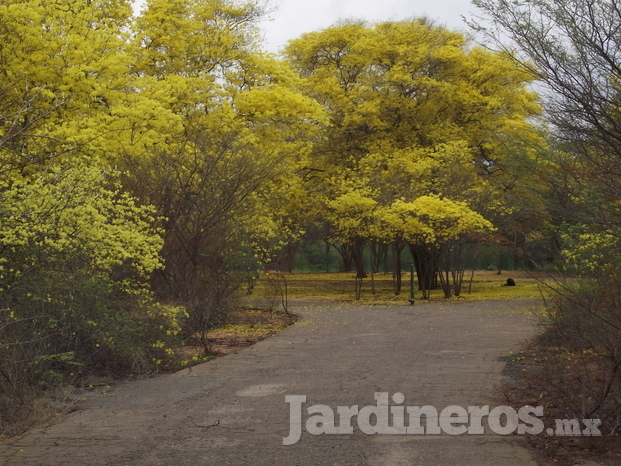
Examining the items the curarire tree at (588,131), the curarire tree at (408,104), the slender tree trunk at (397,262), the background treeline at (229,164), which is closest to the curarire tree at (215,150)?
the background treeline at (229,164)

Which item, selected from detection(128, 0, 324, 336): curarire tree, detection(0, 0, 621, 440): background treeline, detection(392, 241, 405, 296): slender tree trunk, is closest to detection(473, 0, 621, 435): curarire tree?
detection(0, 0, 621, 440): background treeline

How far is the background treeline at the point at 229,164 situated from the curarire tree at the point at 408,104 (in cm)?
9

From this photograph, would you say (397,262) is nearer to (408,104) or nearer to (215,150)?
(408,104)

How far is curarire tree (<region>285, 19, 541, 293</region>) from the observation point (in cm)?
2670

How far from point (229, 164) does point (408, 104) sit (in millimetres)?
14483

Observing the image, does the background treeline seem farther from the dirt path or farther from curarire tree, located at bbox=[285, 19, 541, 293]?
the dirt path

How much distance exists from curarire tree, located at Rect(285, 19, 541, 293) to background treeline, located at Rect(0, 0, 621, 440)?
3.5 inches

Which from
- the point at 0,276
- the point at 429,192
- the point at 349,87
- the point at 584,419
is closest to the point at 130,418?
the point at 0,276

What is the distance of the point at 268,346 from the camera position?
1269 centimetres

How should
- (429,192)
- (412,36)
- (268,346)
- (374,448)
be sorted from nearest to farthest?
1. (374,448)
2. (268,346)
3. (429,192)
4. (412,36)

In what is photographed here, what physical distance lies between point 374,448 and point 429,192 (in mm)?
19116

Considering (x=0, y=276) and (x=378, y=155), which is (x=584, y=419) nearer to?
(x=0, y=276)

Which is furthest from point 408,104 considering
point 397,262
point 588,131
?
point 588,131

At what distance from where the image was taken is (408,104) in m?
27.9
